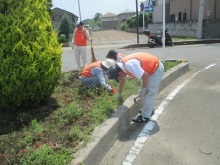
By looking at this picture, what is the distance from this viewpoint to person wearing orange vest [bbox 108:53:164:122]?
13.4ft

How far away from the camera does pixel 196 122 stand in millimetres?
4414

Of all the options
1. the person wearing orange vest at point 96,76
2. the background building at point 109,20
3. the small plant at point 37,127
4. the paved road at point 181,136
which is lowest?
the paved road at point 181,136

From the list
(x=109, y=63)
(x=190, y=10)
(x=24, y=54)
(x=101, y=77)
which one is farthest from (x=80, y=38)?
(x=190, y=10)

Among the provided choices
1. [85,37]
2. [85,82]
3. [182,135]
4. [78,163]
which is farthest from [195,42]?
[78,163]

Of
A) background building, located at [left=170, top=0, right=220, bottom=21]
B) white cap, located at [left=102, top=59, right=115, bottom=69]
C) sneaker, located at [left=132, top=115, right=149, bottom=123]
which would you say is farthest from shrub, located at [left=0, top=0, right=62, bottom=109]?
background building, located at [left=170, top=0, right=220, bottom=21]

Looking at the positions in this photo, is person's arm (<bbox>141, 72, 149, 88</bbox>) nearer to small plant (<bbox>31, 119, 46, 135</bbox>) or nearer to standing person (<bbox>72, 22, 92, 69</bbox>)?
small plant (<bbox>31, 119, 46, 135</bbox>)

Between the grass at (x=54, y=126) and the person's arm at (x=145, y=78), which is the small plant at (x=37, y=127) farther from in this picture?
the person's arm at (x=145, y=78)

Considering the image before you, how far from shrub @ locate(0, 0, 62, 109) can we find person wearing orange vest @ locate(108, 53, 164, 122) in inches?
43.8

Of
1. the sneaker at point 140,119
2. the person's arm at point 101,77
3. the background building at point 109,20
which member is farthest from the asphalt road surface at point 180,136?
the background building at point 109,20

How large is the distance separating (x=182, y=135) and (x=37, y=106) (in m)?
2.36

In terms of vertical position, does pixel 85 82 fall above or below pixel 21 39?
below

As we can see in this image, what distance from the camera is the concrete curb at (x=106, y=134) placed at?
9.84 feet

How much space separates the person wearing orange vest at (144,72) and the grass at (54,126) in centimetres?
50

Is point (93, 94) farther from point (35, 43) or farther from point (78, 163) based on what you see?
point (78, 163)
